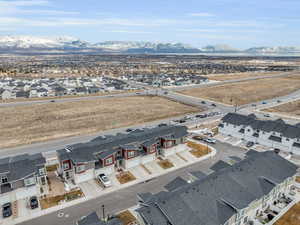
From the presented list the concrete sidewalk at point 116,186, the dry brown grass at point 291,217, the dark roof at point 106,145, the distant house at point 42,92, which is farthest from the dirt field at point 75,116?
the dry brown grass at point 291,217

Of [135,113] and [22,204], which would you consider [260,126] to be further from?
[22,204]

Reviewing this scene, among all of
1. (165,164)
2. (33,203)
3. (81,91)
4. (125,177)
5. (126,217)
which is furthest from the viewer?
(81,91)

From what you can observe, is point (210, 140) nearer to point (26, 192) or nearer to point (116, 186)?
point (116, 186)

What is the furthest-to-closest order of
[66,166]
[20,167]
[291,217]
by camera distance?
[66,166] → [20,167] → [291,217]

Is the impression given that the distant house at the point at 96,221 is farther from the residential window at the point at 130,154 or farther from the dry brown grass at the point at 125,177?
the residential window at the point at 130,154

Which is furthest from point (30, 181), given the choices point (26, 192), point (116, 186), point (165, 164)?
point (165, 164)

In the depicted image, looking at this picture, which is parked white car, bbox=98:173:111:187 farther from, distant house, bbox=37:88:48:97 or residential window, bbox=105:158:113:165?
distant house, bbox=37:88:48:97
